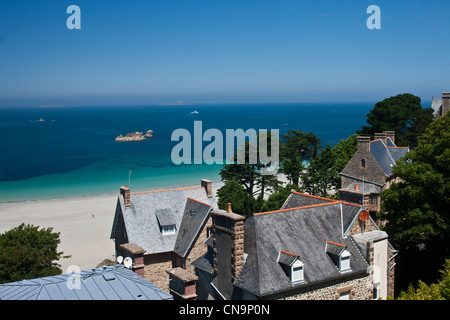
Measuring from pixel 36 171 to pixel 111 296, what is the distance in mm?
103093

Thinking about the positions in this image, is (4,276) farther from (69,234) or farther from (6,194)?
(6,194)

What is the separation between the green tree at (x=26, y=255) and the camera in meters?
26.9

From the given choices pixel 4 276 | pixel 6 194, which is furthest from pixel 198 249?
pixel 6 194

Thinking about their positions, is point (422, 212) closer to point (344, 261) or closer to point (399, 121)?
point (344, 261)

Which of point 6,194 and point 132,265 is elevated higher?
point 132,265

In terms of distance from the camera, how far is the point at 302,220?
22172 mm

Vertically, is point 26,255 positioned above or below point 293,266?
below

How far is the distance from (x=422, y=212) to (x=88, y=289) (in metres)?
18.9

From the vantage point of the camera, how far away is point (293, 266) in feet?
64.3

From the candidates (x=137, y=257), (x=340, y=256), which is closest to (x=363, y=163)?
(x=340, y=256)

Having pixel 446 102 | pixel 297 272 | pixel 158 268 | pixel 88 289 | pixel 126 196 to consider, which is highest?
pixel 446 102

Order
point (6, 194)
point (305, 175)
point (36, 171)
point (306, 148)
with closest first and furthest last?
point (305, 175) < point (306, 148) < point (6, 194) < point (36, 171)

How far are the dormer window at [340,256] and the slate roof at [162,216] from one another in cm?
949

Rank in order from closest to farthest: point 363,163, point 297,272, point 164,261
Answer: point 297,272 → point 164,261 → point 363,163
